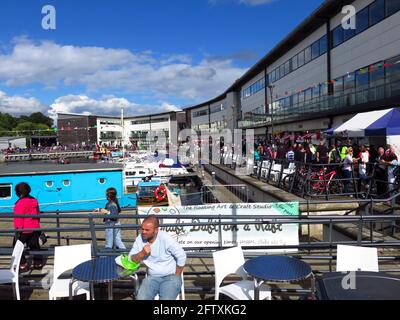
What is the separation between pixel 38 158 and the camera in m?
99.7

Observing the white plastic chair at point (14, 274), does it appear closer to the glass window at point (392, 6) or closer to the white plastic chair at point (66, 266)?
the white plastic chair at point (66, 266)

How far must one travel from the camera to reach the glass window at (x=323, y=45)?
3111cm

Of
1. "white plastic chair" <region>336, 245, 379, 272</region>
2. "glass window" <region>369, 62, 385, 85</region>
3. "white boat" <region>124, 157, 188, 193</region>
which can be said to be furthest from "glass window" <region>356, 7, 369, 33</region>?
"white plastic chair" <region>336, 245, 379, 272</region>

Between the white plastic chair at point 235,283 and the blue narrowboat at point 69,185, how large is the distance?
1532 centimetres

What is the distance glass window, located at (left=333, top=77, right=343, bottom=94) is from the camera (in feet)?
94.6

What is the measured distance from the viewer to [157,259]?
4.90 metres

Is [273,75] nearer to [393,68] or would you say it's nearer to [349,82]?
[349,82]

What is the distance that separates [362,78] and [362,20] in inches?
149

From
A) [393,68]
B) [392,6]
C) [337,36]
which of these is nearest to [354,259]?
[393,68]

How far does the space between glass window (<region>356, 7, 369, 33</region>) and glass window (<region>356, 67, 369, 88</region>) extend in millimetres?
2691

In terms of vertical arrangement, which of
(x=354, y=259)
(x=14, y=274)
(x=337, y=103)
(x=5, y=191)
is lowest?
(x=5, y=191)

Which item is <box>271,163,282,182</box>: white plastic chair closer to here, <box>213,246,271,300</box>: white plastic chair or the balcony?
the balcony

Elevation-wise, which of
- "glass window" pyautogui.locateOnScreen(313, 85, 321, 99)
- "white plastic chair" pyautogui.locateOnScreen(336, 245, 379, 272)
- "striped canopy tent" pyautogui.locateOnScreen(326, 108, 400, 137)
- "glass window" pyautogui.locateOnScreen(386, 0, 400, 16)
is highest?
"glass window" pyautogui.locateOnScreen(386, 0, 400, 16)
